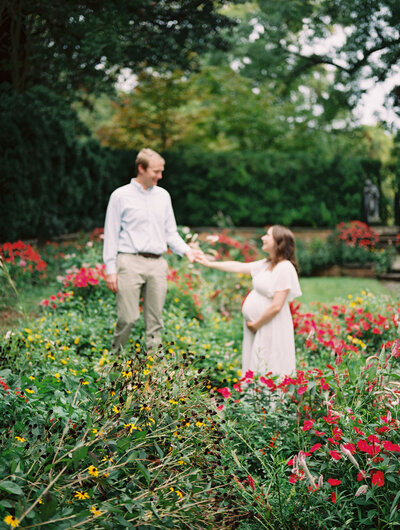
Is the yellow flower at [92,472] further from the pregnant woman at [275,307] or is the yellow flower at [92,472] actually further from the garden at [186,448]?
the pregnant woman at [275,307]

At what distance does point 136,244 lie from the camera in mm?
4480

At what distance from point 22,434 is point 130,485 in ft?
1.84

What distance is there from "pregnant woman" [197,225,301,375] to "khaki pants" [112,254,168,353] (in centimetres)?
87

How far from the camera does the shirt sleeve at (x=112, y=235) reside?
14.4 feet

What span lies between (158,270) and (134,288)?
0.28 m

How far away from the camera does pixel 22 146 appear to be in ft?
27.5

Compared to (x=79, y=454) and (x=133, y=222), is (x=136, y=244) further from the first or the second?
(x=79, y=454)

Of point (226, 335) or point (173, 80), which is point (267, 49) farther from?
point (226, 335)

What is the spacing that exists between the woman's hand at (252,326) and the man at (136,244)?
0.82 m

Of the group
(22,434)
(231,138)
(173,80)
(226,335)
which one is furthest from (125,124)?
(22,434)

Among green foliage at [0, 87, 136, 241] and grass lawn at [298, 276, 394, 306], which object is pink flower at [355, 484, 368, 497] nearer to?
grass lawn at [298, 276, 394, 306]

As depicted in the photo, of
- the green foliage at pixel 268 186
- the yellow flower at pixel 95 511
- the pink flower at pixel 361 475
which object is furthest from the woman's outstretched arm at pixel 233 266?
the green foliage at pixel 268 186

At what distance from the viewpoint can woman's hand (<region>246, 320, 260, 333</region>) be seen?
165 inches

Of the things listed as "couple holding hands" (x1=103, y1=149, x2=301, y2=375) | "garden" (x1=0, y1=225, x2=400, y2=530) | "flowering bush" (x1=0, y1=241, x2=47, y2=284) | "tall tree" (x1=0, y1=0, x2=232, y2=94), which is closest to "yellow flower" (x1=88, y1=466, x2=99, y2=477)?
"garden" (x1=0, y1=225, x2=400, y2=530)
